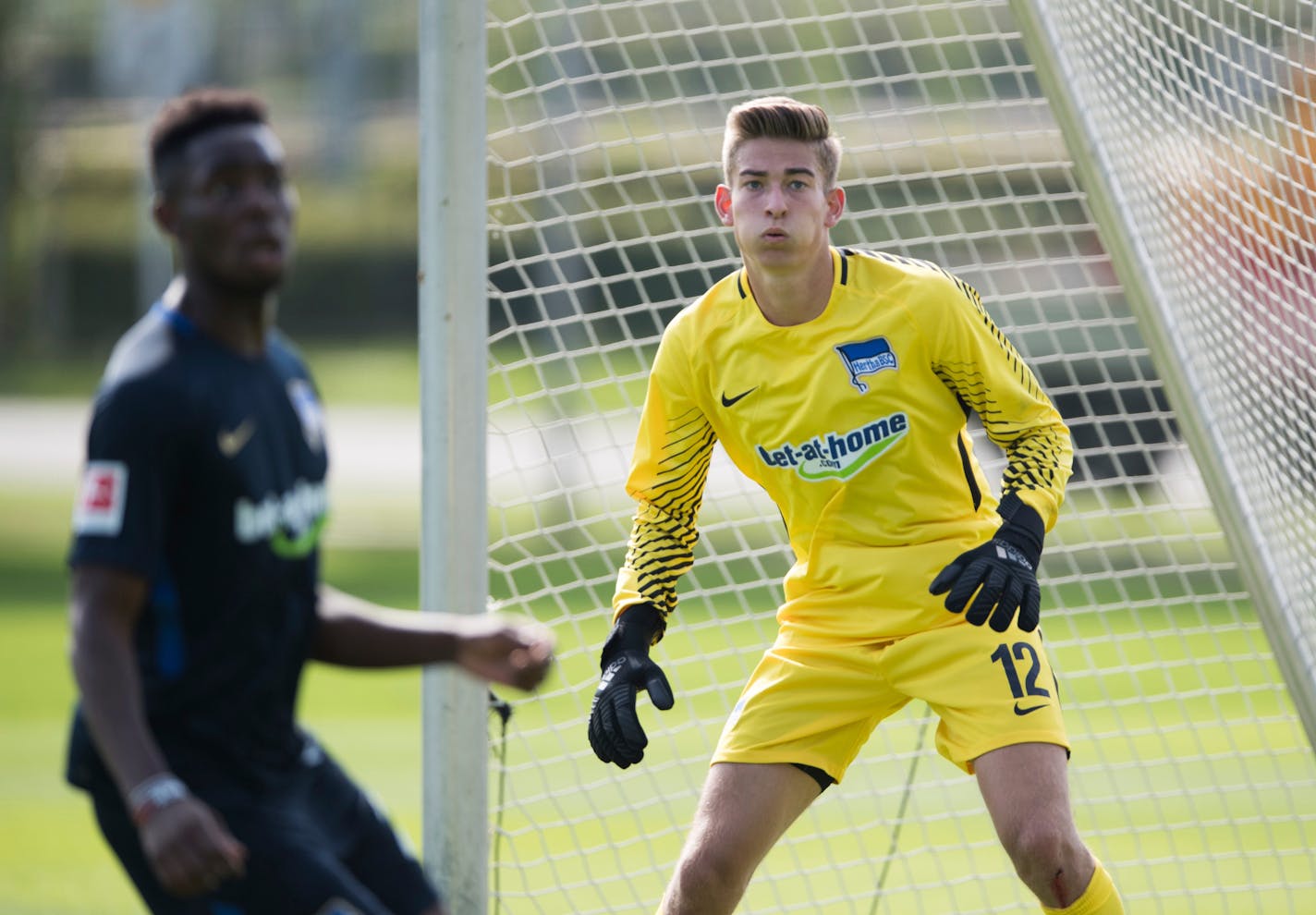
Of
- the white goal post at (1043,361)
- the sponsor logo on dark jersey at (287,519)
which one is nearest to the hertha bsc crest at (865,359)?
the white goal post at (1043,361)

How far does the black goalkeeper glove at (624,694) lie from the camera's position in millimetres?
3543

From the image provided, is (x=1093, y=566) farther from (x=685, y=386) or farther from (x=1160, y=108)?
(x=685, y=386)

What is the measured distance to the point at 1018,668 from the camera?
350 cm

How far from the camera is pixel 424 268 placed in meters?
3.79

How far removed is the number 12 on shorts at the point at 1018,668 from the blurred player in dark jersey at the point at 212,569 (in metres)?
1.39

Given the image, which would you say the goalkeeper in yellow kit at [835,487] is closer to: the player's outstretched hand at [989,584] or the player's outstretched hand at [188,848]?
the player's outstretched hand at [989,584]

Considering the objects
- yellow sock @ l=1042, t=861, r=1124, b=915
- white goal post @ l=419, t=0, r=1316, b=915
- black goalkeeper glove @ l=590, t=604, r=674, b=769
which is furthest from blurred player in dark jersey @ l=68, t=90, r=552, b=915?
yellow sock @ l=1042, t=861, r=1124, b=915

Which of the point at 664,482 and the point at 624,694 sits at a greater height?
the point at 664,482

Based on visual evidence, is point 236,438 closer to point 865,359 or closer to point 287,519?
point 287,519

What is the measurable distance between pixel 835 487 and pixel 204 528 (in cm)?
158

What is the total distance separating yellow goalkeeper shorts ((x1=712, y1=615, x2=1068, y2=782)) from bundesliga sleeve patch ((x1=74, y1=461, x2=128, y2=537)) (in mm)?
1623

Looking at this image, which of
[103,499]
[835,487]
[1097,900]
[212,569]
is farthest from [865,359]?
[103,499]

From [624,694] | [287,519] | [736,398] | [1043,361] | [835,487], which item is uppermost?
[287,519]

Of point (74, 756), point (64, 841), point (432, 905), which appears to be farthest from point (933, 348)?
point (64, 841)
